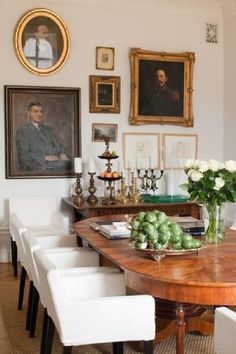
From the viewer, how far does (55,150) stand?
566 cm

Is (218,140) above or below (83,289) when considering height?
above

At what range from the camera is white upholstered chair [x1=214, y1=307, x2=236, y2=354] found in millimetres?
1929

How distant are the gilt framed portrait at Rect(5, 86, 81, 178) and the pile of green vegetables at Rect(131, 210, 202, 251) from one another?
2993 mm

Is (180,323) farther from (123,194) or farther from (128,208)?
(123,194)

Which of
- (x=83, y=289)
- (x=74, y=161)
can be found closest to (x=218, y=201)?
(x=83, y=289)

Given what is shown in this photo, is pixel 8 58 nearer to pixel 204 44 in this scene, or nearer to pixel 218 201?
pixel 204 44

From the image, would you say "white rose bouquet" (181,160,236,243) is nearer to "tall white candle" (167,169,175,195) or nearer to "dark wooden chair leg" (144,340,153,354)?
"dark wooden chair leg" (144,340,153,354)

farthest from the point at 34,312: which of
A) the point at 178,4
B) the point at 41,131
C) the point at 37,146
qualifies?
the point at 178,4

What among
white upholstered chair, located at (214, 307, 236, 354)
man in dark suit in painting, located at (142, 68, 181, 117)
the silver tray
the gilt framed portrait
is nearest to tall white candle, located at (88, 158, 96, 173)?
the gilt framed portrait

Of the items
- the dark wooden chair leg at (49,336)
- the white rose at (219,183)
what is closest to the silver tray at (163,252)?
the white rose at (219,183)

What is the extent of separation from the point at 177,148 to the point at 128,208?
1361mm

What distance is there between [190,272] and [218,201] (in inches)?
27.9

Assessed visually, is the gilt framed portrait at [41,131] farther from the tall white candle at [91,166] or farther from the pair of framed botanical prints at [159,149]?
the pair of framed botanical prints at [159,149]

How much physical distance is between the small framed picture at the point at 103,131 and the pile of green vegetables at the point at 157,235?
10.1 ft
